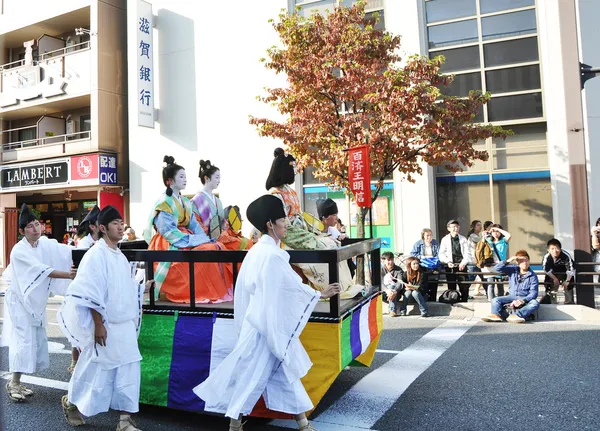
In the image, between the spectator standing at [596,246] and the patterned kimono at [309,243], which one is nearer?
the patterned kimono at [309,243]

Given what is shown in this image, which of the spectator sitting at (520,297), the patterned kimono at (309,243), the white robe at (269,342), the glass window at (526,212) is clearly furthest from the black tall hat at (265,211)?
the glass window at (526,212)

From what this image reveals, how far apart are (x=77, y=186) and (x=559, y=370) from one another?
16.2 metres

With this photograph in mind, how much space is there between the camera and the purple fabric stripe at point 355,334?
4.11m

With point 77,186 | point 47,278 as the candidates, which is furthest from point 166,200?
point 77,186

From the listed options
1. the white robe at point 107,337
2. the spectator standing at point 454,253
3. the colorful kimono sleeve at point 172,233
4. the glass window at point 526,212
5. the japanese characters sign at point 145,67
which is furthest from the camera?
the japanese characters sign at point 145,67

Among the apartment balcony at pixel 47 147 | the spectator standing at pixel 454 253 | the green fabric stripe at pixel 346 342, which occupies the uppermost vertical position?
the apartment balcony at pixel 47 147

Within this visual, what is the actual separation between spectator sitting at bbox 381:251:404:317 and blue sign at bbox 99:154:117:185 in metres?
11.2

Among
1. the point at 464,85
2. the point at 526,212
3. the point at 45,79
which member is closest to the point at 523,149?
the point at 526,212

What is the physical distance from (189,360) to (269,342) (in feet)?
3.47

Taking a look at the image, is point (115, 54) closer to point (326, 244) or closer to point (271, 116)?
point (271, 116)

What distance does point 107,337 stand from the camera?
145 inches

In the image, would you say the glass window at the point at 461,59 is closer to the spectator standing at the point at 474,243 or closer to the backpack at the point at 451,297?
the spectator standing at the point at 474,243

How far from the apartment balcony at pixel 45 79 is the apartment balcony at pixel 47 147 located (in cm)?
124

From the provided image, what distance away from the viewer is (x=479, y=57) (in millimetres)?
12852
